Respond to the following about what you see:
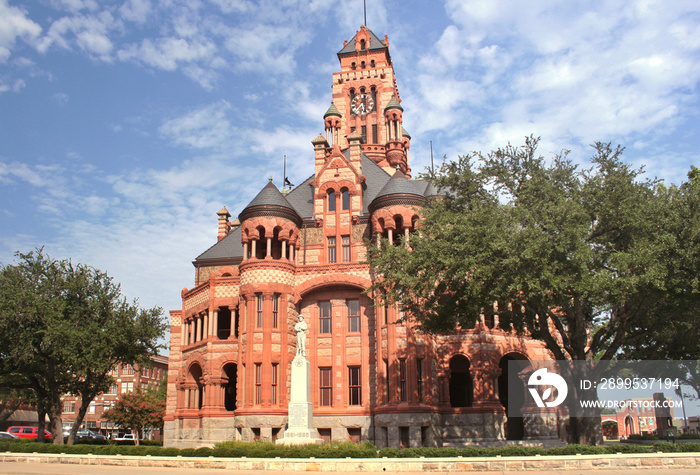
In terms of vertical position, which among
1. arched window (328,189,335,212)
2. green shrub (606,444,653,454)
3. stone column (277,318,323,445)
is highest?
arched window (328,189,335,212)

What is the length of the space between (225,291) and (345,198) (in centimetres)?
1046

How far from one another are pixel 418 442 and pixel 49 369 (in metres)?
22.6

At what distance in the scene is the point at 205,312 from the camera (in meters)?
40.3

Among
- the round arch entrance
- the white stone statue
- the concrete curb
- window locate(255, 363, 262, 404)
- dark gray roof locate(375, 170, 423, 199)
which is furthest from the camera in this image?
the round arch entrance

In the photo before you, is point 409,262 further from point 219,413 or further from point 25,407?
point 25,407

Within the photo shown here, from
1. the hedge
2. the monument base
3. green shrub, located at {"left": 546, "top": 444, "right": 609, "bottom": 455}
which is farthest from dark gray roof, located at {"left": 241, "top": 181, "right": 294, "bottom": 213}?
green shrub, located at {"left": 546, "top": 444, "right": 609, "bottom": 455}

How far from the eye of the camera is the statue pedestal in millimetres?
25969

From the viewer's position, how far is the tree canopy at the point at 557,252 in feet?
69.2

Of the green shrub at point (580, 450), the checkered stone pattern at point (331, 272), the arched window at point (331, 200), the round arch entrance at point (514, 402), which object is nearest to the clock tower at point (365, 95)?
the arched window at point (331, 200)

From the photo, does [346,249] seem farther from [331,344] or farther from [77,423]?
[77,423]

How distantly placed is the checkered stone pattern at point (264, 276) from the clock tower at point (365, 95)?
2171 cm

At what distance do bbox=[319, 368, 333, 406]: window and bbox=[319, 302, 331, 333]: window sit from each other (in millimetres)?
2568

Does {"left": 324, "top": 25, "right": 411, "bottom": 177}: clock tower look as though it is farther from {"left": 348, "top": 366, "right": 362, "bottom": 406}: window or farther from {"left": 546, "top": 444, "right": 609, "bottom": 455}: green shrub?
{"left": 546, "top": 444, "right": 609, "bottom": 455}: green shrub

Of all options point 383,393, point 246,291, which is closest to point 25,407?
point 246,291
